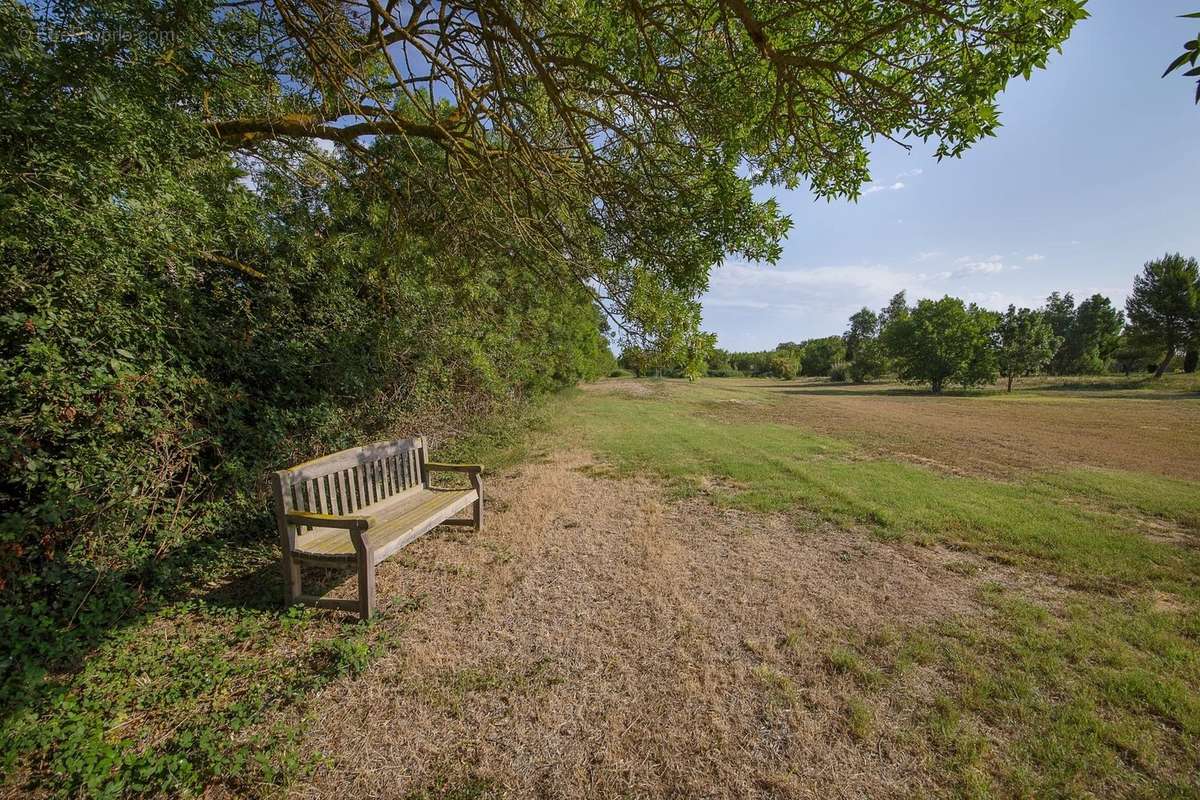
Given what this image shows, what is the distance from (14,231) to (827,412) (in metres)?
20.8

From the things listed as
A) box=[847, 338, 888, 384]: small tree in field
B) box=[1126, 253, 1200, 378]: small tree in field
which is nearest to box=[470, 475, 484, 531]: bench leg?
box=[847, 338, 888, 384]: small tree in field

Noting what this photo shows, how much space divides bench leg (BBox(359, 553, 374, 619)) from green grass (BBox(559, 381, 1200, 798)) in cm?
298

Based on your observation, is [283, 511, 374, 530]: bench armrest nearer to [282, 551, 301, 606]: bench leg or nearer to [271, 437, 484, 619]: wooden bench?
[271, 437, 484, 619]: wooden bench

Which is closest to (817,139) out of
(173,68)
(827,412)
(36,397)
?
(173,68)

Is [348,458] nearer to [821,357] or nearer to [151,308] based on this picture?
[151,308]

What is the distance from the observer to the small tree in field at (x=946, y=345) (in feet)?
101

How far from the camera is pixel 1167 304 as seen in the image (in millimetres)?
31562

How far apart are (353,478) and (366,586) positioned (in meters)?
1.24

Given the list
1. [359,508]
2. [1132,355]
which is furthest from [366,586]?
[1132,355]

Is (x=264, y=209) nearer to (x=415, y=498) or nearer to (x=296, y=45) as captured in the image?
(x=296, y=45)

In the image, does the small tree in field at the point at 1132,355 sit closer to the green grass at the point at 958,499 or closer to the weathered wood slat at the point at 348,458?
the green grass at the point at 958,499

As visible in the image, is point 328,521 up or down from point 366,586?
up

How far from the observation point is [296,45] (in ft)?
13.4

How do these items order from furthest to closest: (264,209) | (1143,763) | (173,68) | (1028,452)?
(1028,452), (264,209), (173,68), (1143,763)
